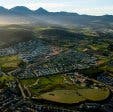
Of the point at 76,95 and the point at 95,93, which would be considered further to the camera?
the point at 95,93

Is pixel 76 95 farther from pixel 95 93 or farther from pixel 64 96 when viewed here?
pixel 95 93

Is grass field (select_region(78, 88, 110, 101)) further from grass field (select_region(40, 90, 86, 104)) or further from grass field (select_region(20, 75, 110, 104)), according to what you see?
grass field (select_region(40, 90, 86, 104))

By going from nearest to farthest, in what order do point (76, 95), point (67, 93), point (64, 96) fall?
point (64, 96) < point (76, 95) < point (67, 93)

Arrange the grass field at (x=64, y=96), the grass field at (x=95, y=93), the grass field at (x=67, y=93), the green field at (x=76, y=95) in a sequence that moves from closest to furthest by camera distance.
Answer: the grass field at (x=64, y=96)
the green field at (x=76, y=95)
the grass field at (x=67, y=93)
the grass field at (x=95, y=93)

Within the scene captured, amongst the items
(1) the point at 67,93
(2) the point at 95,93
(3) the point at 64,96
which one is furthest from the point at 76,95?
(2) the point at 95,93

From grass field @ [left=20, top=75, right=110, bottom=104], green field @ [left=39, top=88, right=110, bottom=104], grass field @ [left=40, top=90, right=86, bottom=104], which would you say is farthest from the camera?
grass field @ [left=20, top=75, right=110, bottom=104]

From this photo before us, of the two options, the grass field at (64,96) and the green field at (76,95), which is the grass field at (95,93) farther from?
the grass field at (64,96)

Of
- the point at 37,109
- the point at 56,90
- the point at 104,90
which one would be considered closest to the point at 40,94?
the point at 56,90

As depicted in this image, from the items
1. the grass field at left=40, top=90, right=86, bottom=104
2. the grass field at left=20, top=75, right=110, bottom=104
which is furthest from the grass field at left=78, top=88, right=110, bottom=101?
the grass field at left=40, top=90, right=86, bottom=104

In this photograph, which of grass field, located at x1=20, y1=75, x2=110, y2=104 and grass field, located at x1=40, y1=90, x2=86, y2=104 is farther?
grass field, located at x1=20, y1=75, x2=110, y2=104

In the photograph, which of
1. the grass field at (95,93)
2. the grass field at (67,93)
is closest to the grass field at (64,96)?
the grass field at (67,93)

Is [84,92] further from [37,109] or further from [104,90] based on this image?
[37,109]
